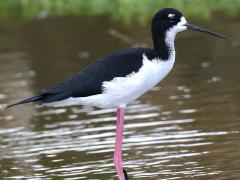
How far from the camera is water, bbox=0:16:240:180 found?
8.38 m

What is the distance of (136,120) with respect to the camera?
10.2m

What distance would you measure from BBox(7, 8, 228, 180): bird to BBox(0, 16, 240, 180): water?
773 millimetres

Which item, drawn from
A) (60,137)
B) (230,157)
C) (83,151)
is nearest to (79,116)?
(60,137)

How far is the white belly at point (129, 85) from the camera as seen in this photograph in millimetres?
7652

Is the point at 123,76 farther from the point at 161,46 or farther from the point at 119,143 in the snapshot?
the point at 119,143

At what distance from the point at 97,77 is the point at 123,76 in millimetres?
252

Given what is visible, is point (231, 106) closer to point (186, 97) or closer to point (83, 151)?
point (186, 97)

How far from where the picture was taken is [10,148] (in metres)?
9.45

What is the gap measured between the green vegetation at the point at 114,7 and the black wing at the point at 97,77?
8.91 m

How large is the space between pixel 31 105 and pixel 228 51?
3333 mm

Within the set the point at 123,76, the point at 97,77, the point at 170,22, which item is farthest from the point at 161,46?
the point at 97,77

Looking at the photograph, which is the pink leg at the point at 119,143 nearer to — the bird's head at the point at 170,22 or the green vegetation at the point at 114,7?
the bird's head at the point at 170,22

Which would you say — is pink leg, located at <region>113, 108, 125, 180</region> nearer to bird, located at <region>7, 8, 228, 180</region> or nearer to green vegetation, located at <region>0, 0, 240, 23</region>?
bird, located at <region>7, 8, 228, 180</region>

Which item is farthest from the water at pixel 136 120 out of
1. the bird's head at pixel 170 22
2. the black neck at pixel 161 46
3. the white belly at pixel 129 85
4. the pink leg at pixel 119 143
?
the bird's head at pixel 170 22
